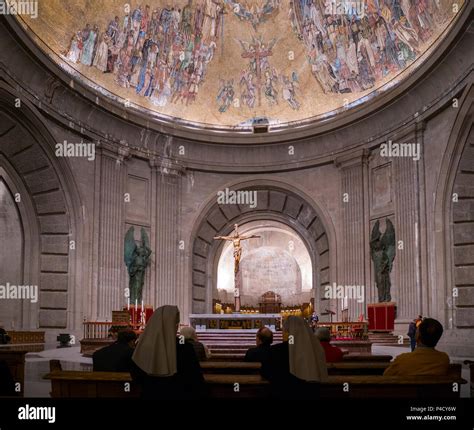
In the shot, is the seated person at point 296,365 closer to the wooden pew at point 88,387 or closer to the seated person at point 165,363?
the seated person at point 165,363

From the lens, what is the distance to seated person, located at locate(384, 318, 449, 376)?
192 inches

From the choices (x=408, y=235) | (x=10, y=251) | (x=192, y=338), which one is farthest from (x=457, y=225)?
(x=10, y=251)

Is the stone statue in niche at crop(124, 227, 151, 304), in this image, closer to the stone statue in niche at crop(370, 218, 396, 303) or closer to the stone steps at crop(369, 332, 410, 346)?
the stone statue in niche at crop(370, 218, 396, 303)

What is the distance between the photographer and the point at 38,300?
20.2 m

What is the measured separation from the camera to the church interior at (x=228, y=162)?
18.1 meters

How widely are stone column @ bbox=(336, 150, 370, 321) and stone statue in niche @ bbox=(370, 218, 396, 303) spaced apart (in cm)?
65

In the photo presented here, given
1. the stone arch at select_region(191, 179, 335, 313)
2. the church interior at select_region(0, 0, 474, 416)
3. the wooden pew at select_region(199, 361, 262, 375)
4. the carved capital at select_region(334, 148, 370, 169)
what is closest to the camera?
the wooden pew at select_region(199, 361, 262, 375)

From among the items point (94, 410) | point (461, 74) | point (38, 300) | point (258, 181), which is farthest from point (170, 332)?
point (258, 181)

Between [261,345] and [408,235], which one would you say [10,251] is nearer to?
[408,235]

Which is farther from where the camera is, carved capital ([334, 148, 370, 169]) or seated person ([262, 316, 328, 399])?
carved capital ([334, 148, 370, 169])

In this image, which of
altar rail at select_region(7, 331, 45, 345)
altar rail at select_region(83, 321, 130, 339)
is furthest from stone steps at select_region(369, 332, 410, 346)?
altar rail at select_region(7, 331, 45, 345)

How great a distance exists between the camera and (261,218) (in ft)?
95.0

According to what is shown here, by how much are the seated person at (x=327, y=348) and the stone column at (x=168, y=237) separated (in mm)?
17526

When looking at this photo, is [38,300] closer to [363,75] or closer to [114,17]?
[114,17]
